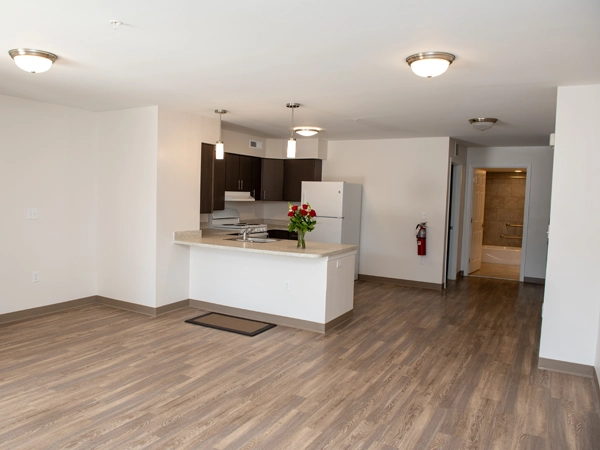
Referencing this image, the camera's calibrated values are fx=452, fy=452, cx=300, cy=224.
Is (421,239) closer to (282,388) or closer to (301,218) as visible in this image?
(301,218)

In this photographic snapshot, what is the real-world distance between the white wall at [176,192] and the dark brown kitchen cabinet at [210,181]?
0.13 m

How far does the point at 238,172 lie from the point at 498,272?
18.7 feet

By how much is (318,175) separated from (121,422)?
18.4ft

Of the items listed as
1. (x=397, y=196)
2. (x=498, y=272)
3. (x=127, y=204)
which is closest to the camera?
(x=127, y=204)

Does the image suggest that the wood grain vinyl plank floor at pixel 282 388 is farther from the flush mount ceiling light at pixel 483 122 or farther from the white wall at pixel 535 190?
the white wall at pixel 535 190

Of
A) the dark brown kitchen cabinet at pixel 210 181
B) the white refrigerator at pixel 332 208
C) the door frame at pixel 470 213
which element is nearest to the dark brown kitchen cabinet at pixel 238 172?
the dark brown kitchen cabinet at pixel 210 181

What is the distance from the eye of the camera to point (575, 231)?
12.2 feet

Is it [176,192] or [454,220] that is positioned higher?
[176,192]

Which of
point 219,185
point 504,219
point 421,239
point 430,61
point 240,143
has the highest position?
point 430,61

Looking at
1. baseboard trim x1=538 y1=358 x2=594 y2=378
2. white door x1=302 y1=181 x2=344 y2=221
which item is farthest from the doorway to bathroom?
baseboard trim x1=538 y1=358 x2=594 y2=378

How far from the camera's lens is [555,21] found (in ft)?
7.72

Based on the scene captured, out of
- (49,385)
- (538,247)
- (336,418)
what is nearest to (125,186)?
(49,385)

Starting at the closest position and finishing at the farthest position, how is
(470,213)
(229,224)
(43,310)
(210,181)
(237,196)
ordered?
(43,310) → (210,181) → (237,196) → (229,224) → (470,213)

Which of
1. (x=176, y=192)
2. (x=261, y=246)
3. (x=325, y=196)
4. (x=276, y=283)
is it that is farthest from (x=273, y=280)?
(x=325, y=196)
